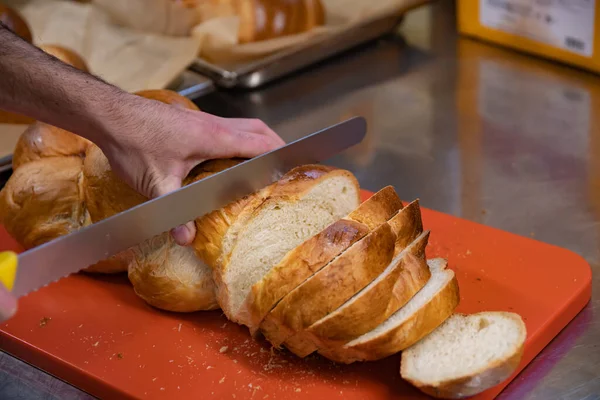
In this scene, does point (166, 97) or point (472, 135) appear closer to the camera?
point (166, 97)

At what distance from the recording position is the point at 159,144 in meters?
1.65

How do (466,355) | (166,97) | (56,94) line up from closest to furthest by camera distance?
(466,355), (56,94), (166,97)

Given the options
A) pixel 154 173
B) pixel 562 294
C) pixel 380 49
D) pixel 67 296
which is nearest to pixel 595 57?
pixel 380 49

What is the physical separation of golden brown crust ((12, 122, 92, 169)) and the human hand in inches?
12.8

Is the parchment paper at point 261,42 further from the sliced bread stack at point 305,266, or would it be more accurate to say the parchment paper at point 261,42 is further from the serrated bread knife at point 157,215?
the serrated bread knife at point 157,215

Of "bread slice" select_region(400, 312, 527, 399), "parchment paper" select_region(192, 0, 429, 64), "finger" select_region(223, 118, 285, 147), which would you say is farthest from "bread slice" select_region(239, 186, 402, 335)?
"parchment paper" select_region(192, 0, 429, 64)

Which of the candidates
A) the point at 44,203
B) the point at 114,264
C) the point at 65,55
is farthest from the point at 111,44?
the point at 114,264

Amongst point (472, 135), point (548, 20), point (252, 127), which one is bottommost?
point (472, 135)

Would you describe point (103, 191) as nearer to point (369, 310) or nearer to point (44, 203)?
point (44, 203)

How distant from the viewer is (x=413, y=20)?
3361mm

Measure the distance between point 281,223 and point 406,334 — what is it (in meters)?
0.37

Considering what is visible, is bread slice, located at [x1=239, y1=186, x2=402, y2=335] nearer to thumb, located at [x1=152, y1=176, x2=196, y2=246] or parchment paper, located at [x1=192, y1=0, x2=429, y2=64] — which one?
thumb, located at [x1=152, y1=176, x2=196, y2=246]

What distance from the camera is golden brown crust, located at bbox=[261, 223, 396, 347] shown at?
1.45 m

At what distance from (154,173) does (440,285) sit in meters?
0.61
